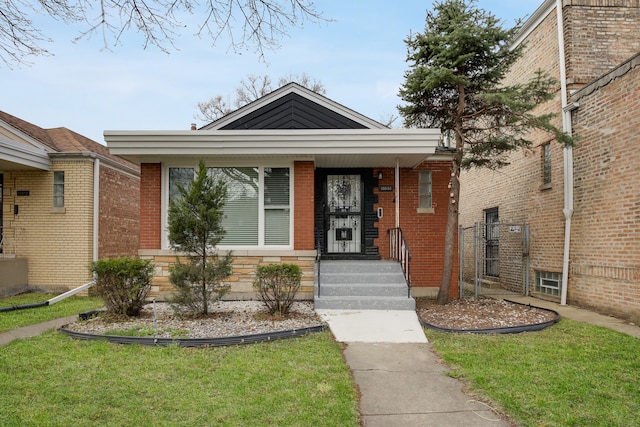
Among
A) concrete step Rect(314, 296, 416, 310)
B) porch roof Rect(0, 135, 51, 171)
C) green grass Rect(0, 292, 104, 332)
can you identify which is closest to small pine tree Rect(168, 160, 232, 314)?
concrete step Rect(314, 296, 416, 310)

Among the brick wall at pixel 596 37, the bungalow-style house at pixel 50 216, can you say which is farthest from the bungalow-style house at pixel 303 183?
the brick wall at pixel 596 37

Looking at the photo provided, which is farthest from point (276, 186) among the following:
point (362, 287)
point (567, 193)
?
point (567, 193)

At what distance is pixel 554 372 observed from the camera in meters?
4.30

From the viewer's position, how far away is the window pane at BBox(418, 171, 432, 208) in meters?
9.40

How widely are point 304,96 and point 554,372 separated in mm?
6832

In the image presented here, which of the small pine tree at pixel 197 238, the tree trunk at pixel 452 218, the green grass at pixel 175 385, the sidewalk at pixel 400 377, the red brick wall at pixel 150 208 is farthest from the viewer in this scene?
the red brick wall at pixel 150 208

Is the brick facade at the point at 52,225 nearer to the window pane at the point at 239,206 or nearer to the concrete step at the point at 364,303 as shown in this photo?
the window pane at the point at 239,206

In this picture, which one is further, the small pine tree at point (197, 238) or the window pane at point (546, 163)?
the window pane at point (546, 163)

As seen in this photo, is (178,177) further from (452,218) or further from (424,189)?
(452,218)

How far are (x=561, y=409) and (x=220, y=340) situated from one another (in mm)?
3652

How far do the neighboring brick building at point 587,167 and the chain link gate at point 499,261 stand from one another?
29 centimetres

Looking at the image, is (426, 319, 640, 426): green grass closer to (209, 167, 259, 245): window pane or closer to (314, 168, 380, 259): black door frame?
(314, 168, 380, 259): black door frame

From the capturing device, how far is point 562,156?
9.21m

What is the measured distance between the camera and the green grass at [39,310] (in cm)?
686
